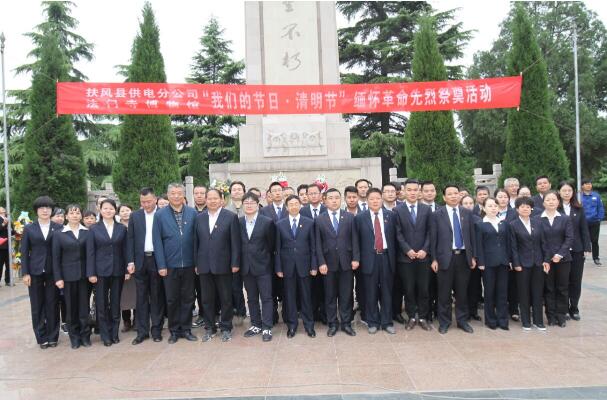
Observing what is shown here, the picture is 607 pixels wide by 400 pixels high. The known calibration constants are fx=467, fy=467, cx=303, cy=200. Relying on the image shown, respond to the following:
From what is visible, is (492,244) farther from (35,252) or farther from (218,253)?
(35,252)

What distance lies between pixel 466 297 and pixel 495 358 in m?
0.97

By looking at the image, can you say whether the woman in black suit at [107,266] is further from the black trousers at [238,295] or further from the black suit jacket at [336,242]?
the black suit jacket at [336,242]

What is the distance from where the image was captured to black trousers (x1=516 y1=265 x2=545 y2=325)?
4215 millimetres

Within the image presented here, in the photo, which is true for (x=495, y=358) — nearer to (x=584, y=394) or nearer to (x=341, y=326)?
(x=584, y=394)

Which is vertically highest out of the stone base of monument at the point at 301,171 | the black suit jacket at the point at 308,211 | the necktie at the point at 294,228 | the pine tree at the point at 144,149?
the pine tree at the point at 144,149

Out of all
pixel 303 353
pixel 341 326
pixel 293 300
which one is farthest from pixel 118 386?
pixel 341 326

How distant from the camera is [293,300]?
14.2 feet

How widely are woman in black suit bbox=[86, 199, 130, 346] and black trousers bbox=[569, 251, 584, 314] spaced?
4238mm

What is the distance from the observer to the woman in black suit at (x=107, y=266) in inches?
165

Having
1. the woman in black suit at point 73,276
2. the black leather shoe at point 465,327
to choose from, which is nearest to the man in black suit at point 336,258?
the black leather shoe at point 465,327

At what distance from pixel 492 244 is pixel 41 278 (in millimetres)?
4152

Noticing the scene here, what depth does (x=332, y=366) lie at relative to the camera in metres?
3.32

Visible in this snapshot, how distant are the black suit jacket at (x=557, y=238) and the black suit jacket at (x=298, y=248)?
213 cm

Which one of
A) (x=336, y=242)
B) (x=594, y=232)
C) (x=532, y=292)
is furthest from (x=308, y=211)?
(x=594, y=232)
